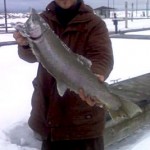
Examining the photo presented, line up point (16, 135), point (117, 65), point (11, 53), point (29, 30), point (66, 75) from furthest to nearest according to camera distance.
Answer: point (11, 53)
point (117, 65)
point (16, 135)
point (66, 75)
point (29, 30)

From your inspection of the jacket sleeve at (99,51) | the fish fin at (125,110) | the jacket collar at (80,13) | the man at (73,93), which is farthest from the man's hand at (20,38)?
the fish fin at (125,110)

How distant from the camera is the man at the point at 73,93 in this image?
121 inches

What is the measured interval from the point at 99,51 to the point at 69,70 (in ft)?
1.37

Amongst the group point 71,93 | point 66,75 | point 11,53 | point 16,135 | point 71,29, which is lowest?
point 11,53

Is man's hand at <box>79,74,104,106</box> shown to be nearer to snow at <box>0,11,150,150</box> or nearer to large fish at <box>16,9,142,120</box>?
large fish at <box>16,9,142,120</box>

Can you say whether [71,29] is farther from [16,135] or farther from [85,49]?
[16,135]

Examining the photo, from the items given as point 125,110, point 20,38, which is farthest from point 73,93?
point 20,38

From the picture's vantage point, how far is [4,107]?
7.04 metres

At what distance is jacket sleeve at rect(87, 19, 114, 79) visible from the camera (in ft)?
9.99

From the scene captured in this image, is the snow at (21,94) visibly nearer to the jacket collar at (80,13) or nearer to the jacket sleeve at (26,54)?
the jacket sleeve at (26,54)

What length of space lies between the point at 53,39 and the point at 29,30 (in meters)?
0.19

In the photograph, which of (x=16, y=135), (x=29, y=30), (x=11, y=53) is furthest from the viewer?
(x=11, y=53)

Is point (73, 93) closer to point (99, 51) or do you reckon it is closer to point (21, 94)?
point (99, 51)

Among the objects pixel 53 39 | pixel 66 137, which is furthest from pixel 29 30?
pixel 66 137
